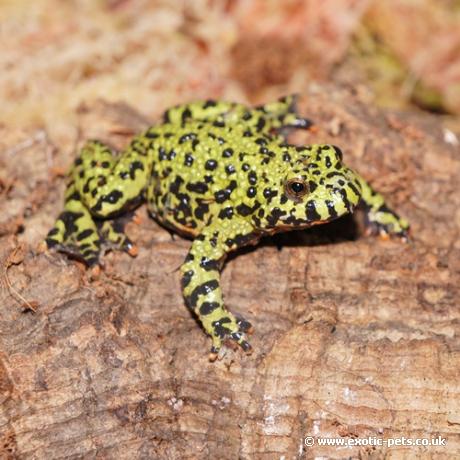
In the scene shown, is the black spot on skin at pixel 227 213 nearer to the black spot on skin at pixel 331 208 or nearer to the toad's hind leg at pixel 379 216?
the black spot on skin at pixel 331 208

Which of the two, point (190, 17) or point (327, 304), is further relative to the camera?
point (190, 17)

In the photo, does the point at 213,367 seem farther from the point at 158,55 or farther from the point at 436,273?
the point at 158,55

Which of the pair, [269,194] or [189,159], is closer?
[269,194]

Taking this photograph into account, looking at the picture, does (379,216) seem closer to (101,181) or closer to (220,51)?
(101,181)

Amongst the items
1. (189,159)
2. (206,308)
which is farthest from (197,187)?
(206,308)

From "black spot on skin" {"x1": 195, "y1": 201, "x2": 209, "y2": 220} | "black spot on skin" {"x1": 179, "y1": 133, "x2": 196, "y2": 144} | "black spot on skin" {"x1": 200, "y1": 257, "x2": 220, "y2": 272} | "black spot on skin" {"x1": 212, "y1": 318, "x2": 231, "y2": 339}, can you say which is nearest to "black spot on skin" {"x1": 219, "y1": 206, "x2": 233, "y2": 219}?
"black spot on skin" {"x1": 195, "y1": 201, "x2": 209, "y2": 220}

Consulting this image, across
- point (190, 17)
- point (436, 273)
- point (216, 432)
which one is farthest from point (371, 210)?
point (190, 17)
